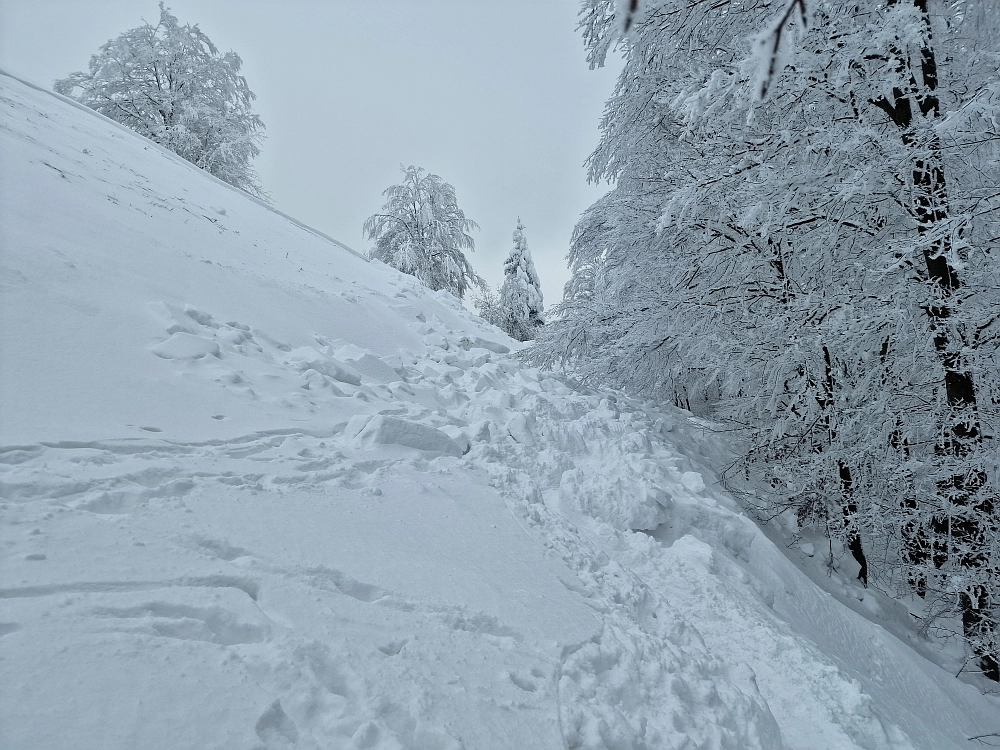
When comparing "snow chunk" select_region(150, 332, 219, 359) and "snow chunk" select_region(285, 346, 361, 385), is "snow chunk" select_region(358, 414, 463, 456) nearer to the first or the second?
"snow chunk" select_region(285, 346, 361, 385)

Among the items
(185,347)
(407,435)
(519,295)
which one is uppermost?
(519,295)

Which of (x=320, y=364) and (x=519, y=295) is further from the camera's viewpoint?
(x=519, y=295)

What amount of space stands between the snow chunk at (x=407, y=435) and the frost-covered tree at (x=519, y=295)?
18247mm

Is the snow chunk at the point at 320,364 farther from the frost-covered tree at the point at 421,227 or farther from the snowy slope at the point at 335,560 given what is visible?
the frost-covered tree at the point at 421,227

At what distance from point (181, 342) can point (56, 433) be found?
129 cm

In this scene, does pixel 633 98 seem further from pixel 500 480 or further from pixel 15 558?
pixel 15 558

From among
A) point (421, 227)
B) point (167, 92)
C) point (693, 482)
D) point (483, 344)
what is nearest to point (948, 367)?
point (693, 482)

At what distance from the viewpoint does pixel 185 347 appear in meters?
3.41

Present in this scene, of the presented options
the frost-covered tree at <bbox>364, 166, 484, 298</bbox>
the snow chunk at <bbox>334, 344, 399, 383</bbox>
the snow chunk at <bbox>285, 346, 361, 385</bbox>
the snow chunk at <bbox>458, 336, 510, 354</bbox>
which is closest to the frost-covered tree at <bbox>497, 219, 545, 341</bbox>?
the frost-covered tree at <bbox>364, 166, 484, 298</bbox>

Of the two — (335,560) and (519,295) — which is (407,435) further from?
(519,295)

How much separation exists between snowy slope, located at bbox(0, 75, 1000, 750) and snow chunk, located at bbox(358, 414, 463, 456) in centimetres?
2

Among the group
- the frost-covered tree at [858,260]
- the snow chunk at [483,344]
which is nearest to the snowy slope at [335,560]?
the frost-covered tree at [858,260]

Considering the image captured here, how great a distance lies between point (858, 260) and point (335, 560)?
4.45 m

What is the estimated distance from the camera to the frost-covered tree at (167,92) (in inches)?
535
